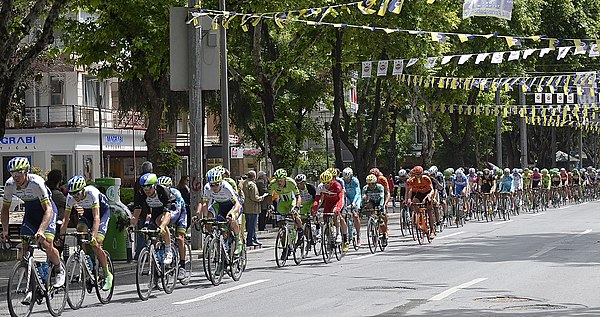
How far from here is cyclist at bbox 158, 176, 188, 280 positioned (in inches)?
612

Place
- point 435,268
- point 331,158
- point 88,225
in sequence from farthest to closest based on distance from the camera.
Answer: point 331,158
point 435,268
point 88,225

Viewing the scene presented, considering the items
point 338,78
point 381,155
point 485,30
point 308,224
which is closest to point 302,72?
point 338,78

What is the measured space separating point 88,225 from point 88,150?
32527mm

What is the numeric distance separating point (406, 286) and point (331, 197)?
5.56 metres

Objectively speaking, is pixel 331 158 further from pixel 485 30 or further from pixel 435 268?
pixel 435 268

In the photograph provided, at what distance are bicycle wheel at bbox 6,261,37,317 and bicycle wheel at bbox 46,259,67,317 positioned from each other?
1.13 ft

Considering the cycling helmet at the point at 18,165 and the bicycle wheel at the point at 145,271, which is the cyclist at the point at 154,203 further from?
the cycling helmet at the point at 18,165

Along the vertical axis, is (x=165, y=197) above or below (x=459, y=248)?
above

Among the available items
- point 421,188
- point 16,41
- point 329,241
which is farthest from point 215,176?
point 421,188

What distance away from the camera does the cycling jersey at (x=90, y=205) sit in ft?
45.3

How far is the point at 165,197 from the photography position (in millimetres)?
15367

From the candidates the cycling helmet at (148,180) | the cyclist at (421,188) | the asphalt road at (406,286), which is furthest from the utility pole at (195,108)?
the cycling helmet at (148,180)

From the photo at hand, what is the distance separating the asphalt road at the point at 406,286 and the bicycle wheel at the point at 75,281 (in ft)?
0.48

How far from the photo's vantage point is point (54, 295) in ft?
42.7
